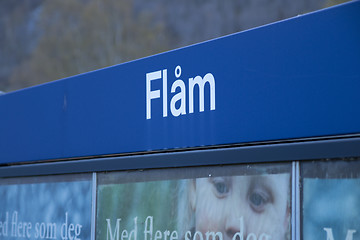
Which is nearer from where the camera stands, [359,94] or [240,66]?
[359,94]

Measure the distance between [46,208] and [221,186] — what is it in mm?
1365

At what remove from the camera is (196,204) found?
2662 mm

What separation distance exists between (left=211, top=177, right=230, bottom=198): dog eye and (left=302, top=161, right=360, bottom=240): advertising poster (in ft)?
1.30

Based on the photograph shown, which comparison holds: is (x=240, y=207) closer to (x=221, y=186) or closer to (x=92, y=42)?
(x=221, y=186)

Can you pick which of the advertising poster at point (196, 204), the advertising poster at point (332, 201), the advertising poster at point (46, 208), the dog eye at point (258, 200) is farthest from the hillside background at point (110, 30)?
the advertising poster at point (332, 201)

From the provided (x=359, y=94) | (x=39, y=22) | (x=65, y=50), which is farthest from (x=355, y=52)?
(x=39, y=22)

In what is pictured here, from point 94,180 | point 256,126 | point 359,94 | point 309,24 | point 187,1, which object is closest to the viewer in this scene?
point 359,94

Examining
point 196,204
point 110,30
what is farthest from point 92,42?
point 196,204

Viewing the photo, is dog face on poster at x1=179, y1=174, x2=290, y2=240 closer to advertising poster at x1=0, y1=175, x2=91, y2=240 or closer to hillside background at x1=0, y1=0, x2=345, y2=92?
advertising poster at x1=0, y1=175, x2=91, y2=240

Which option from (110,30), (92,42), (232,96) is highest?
(110,30)

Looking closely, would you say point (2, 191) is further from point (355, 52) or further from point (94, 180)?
point (355, 52)

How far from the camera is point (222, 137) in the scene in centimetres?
257

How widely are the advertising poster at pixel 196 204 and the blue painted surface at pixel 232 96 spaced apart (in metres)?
0.14

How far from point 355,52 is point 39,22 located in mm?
30425
